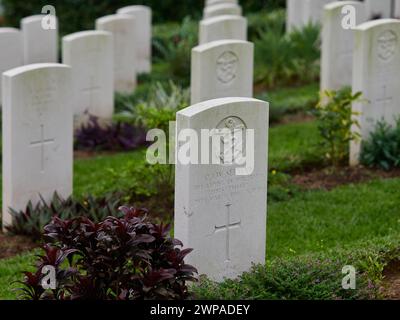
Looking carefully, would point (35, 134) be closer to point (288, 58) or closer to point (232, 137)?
point (232, 137)

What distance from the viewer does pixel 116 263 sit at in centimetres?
638

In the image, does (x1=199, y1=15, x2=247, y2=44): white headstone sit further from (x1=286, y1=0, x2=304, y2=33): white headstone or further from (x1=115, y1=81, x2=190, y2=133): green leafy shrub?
(x1=286, y1=0, x2=304, y2=33): white headstone

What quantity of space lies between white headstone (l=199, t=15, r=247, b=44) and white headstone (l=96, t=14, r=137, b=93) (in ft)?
6.43

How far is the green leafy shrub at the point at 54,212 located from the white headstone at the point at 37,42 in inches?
243

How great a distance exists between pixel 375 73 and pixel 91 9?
12330mm

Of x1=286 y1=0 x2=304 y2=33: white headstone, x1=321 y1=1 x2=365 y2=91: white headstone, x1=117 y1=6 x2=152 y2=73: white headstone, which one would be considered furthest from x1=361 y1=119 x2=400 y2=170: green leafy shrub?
x1=286 y1=0 x2=304 y2=33: white headstone

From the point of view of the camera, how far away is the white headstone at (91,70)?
12281mm

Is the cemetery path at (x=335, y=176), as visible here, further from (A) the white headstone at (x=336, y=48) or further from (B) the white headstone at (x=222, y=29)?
(B) the white headstone at (x=222, y=29)

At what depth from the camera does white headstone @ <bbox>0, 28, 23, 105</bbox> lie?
47.6 ft

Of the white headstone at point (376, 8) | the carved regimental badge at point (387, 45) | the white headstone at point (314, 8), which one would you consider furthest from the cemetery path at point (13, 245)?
the white headstone at point (376, 8)

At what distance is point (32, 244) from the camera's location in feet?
29.8
